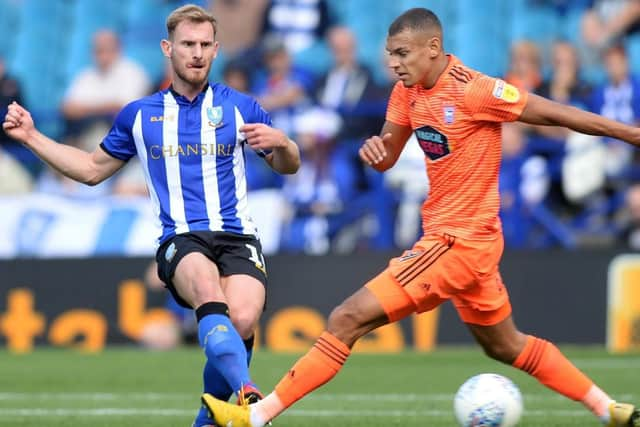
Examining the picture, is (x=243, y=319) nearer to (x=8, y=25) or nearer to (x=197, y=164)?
(x=197, y=164)

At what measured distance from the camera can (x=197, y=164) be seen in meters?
6.62

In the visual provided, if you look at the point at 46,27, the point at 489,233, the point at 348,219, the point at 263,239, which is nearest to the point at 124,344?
the point at 263,239

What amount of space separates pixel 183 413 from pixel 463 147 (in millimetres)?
2781

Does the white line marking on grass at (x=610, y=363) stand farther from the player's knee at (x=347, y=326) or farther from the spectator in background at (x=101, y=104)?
the spectator in background at (x=101, y=104)

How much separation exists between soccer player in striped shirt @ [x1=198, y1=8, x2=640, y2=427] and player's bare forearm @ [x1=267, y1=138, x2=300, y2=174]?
0.37 metres

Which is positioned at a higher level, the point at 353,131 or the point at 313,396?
the point at 353,131

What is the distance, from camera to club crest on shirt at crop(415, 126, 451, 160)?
6512 mm

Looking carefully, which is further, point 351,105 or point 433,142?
point 351,105

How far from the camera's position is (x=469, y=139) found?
6492 millimetres

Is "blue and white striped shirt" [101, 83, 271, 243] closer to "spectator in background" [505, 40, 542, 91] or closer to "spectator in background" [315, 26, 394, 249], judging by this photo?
"spectator in background" [315, 26, 394, 249]

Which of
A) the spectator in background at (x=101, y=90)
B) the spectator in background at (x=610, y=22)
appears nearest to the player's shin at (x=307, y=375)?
the spectator in background at (x=610, y=22)

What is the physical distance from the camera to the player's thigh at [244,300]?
21.2 feet

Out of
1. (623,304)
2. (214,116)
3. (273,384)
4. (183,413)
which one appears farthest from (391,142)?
(623,304)

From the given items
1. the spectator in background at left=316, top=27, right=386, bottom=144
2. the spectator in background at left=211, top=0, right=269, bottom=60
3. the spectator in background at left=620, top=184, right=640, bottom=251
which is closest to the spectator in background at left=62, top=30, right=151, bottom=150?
the spectator in background at left=211, top=0, right=269, bottom=60
